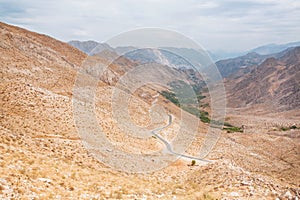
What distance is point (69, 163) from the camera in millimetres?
20906

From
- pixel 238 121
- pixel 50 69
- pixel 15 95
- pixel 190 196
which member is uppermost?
pixel 50 69

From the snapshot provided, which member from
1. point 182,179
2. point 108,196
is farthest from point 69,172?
point 182,179

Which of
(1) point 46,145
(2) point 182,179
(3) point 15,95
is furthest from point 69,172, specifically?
(3) point 15,95

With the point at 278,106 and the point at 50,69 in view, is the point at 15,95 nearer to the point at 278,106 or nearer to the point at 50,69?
the point at 50,69

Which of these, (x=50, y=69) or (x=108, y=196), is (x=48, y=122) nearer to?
(x=108, y=196)

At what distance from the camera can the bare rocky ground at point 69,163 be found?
15367mm

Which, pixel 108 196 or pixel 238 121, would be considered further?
pixel 238 121

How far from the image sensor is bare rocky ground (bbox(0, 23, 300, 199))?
1537cm

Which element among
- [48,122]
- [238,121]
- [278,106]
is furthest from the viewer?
[278,106]

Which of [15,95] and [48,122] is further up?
[15,95]

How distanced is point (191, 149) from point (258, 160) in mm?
17013

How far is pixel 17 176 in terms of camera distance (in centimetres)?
1423

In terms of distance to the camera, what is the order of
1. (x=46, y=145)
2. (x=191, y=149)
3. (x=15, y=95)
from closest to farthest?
1. (x=46, y=145)
2. (x=15, y=95)
3. (x=191, y=149)

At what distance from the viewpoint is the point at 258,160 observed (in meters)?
52.8
